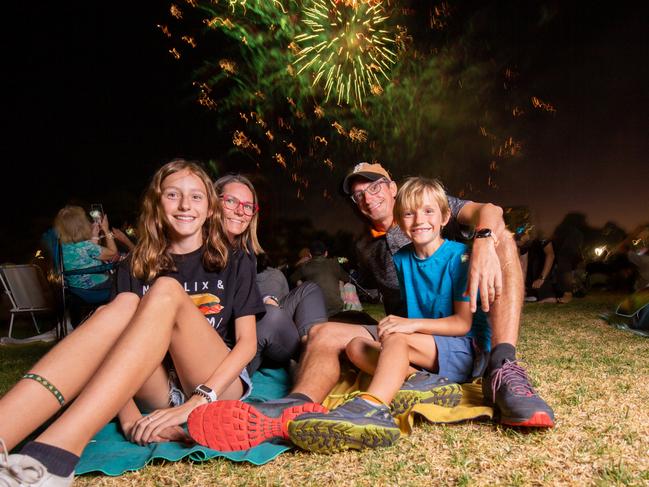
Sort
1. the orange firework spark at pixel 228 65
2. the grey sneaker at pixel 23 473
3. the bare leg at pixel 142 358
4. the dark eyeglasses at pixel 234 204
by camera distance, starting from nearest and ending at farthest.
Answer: the grey sneaker at pixel 23 473 → the bare leg at pixel 142 358 → the dark eyeglasses at pixel 234 204 → the orange firework spark at pixel 228 65

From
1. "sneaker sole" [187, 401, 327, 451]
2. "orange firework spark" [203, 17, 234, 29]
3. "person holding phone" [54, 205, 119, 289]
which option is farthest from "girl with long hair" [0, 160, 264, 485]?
"orange firework spark" [203, 17, 234, 29]

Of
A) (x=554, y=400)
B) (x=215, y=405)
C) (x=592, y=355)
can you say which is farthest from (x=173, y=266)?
(x=592, y=355)

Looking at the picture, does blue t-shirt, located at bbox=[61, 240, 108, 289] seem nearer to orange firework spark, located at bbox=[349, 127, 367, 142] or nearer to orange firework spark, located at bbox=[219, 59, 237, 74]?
orange firework spark, located at bbox=[349, 127, 367, 142]

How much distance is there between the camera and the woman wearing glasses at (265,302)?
3152 millimetres

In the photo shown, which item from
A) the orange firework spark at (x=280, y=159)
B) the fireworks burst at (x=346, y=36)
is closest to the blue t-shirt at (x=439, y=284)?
the fireworks burst at (x=346, y=36)

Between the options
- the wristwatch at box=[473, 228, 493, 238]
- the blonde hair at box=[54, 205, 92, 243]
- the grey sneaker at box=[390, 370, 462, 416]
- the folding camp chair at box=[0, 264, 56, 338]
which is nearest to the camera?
the grey sneaker at box=[390, 370, 462, 416]

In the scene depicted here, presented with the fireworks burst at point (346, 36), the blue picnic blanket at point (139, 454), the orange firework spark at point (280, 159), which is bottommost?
the blue picnic blanket at point (139, 454)

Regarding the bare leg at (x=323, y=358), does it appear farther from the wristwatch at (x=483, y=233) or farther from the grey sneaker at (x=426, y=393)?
the wristwatch at (x=483, y=233)

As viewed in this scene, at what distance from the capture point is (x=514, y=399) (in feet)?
6.44

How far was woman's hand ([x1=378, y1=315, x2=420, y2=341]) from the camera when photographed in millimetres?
2295

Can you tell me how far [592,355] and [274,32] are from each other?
547 inches

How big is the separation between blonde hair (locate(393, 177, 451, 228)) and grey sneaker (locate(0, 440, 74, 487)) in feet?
6.06

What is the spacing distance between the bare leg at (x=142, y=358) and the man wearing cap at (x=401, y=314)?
1.01 ft

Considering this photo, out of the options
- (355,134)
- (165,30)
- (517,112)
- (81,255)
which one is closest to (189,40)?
(165,30)
